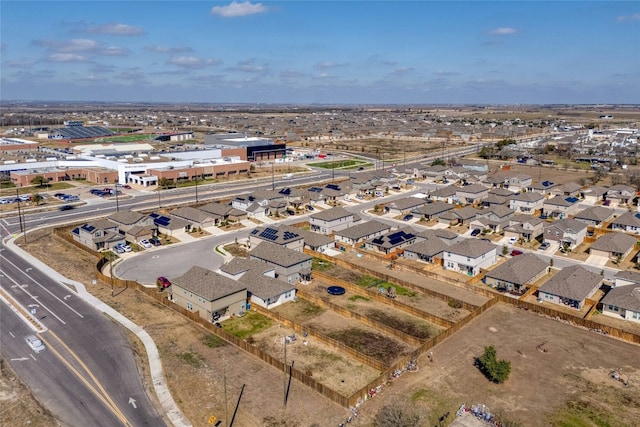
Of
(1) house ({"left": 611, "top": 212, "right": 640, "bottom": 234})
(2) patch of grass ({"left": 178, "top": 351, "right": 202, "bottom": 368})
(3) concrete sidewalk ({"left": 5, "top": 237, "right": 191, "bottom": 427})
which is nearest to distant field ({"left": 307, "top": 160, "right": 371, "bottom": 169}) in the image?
(1) house ({"left": 611, "top": 212, "right": 640, "bottom": 234})

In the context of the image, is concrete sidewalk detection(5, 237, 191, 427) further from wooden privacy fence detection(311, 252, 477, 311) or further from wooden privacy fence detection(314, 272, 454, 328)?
wooden privacy fence detection(311, 252, 477, 311)

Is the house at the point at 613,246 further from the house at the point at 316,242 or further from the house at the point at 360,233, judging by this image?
the house at the point at 316,242

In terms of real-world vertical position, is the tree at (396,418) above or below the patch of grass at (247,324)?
above

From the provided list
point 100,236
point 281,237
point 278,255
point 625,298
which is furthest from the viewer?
point 100,236

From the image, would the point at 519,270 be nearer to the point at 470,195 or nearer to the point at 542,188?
the point at 470,195

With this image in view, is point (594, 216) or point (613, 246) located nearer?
point (613, 246)

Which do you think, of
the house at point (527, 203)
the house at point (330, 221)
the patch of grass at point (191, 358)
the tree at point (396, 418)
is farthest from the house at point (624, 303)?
the house at point (527, 203)

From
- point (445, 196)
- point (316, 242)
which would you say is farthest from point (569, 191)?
point (316, 242)
